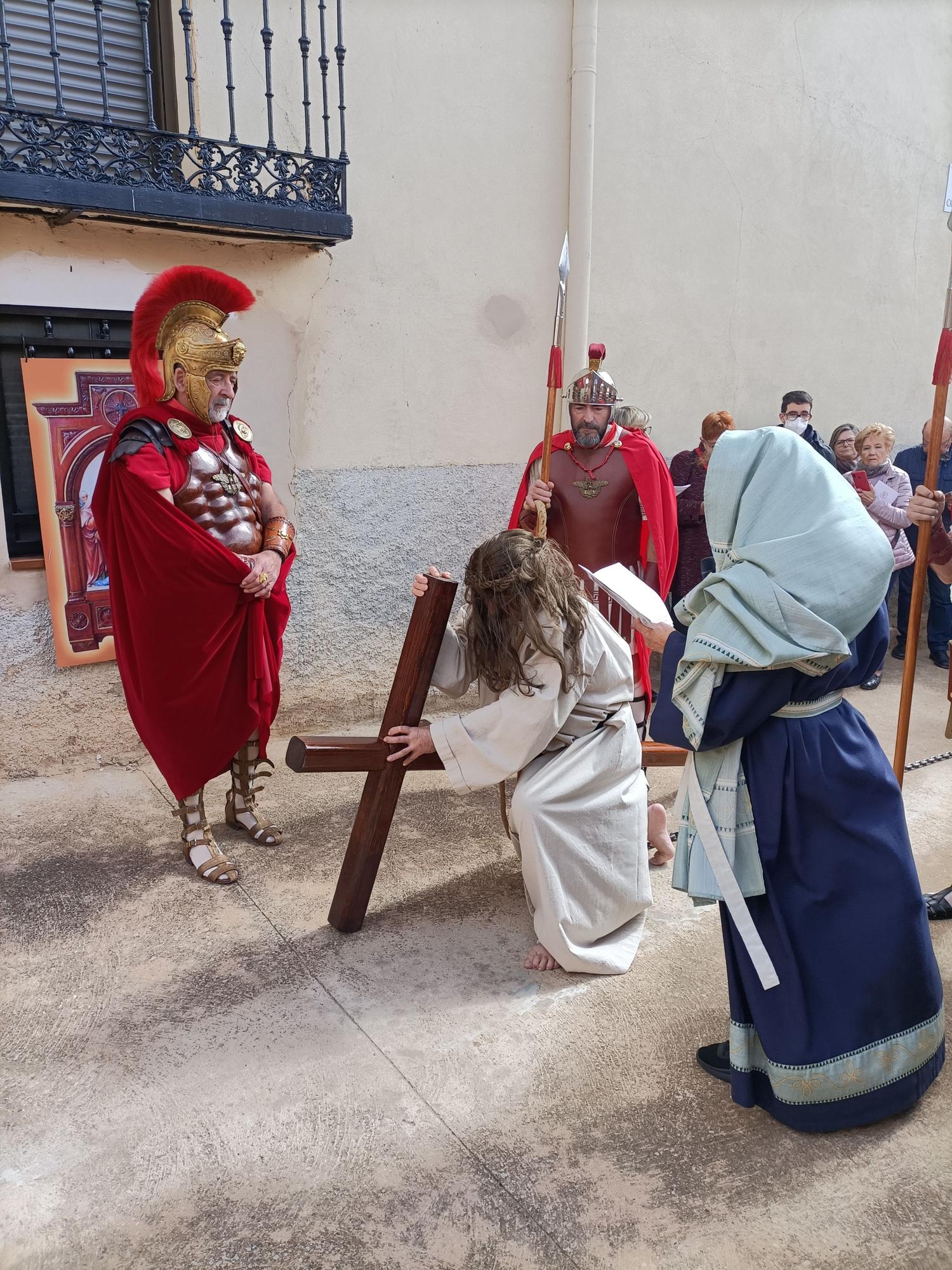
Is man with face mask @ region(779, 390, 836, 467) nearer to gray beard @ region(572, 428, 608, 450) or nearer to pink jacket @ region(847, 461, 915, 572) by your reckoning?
pink jacket @ region(847, 461, 915, 572)

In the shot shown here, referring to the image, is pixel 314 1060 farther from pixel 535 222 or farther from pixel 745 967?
pixel 535 222

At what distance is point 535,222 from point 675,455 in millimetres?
1515

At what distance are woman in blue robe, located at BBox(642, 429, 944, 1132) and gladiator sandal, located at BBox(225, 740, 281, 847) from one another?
6.68 ft

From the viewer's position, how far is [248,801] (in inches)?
153

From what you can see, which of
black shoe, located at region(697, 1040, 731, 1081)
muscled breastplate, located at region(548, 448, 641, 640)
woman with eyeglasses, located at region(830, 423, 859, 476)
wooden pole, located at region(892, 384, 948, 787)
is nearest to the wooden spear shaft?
muscled breastplate, located at region(548, 448, 641, 640)

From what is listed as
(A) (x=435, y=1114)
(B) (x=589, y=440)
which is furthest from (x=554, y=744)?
(B) (x=589, y=440)

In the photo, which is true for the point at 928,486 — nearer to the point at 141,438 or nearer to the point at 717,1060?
the point at 717,1060

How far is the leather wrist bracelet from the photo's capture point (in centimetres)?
367

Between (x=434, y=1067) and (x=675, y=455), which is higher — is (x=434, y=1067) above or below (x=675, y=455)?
below

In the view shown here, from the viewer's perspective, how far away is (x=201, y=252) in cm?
436

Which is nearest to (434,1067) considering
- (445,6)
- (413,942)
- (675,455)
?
(413,942)

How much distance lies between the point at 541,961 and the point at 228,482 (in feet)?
6.54

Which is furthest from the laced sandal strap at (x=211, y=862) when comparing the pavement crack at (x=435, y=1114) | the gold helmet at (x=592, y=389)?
the gold helmet at (x=592, y=389)

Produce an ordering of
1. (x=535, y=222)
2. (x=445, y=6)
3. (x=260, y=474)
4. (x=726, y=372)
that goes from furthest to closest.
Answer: (x=726, y=372), (x=535, y=222), (x=445, y=6), (x=260, y=474)
